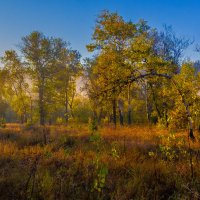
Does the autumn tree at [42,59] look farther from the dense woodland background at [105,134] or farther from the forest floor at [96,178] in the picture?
the forest floor at [96,178]

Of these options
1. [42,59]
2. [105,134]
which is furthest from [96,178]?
[42,59]

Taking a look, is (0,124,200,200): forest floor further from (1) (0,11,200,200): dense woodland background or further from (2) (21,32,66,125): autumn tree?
(2) (21,32,66,125): autumn tree

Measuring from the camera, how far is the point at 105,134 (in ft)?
37.1

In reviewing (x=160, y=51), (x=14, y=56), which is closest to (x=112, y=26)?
(x=160, y=51)

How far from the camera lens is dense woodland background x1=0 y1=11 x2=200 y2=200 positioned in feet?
13.0

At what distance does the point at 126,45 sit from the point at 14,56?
55.2 ft

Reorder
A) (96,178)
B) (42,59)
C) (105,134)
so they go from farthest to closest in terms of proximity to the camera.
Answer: (42,59), (105,134), (96,178)

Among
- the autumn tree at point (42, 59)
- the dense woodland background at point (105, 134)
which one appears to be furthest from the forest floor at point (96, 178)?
the autumn tree at point (42, 59)

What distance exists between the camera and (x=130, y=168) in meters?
5.18

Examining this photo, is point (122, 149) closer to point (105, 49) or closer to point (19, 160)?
point (19, 160)

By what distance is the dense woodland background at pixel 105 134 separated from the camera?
156 inches

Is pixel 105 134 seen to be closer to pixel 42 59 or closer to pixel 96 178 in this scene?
pixel 96 178

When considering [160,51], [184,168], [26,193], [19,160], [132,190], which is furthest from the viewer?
[160,51]

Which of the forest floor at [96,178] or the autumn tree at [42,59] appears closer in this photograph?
the forest floor at [96,178]
